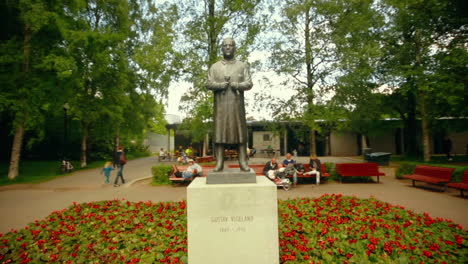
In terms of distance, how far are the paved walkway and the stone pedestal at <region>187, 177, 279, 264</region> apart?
523 centimetres

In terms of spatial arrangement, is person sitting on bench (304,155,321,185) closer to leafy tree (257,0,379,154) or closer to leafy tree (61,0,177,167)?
leafy tree (257,0,379,154)

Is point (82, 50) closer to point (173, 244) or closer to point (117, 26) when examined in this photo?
point (117, 26)

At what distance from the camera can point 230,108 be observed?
4.11 m

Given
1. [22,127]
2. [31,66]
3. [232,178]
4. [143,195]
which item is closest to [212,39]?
[143,195]

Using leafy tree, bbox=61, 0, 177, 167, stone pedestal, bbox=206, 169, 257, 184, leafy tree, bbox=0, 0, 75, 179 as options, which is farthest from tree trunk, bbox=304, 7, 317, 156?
leafy tree, bbox=0, 0, 75, 179

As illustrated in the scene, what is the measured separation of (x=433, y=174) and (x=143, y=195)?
459 inches

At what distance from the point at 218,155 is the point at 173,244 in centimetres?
184

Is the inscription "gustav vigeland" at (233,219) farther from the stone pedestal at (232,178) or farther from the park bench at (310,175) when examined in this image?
the park bench at (310,175)

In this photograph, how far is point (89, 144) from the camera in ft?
74.6

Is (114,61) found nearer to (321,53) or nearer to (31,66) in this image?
(31,66)

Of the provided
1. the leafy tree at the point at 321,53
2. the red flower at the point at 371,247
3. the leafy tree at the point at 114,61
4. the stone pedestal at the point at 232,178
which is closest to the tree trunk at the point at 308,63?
the leafy tree at the point at 321,53

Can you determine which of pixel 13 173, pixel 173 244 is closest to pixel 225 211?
pixel 173 244

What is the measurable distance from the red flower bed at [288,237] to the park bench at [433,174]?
193 inches

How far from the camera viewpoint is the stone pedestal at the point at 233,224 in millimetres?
3422
